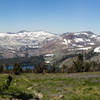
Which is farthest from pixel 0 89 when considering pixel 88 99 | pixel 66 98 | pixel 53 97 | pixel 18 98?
pixel 88 99

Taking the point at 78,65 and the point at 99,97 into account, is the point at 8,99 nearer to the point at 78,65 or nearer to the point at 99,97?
the point at 99,97

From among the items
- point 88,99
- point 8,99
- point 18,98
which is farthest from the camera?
point 88,99

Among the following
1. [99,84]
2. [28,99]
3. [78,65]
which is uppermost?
[28,99]

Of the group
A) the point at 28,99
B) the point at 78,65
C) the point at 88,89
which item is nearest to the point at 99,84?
the point at 88,89

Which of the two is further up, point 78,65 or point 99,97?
point 99,97

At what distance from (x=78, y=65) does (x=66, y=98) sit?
271 feet

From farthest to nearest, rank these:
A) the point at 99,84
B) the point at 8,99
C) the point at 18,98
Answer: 1. the point at 99,84
2. the point at 18,98
3. the point at 8,99

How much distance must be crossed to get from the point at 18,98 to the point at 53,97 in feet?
17.8

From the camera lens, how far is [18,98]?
20156 millimetres

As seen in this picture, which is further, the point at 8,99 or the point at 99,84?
the point at 99,84

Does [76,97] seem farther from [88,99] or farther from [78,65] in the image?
[78,65]

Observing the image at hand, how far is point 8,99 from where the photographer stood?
18.8 meters

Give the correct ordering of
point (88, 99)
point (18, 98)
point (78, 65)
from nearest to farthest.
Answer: point (18, 98)
point (88, 99)
point (78, 65)

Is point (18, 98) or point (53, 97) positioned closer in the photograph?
point (18, 98)
